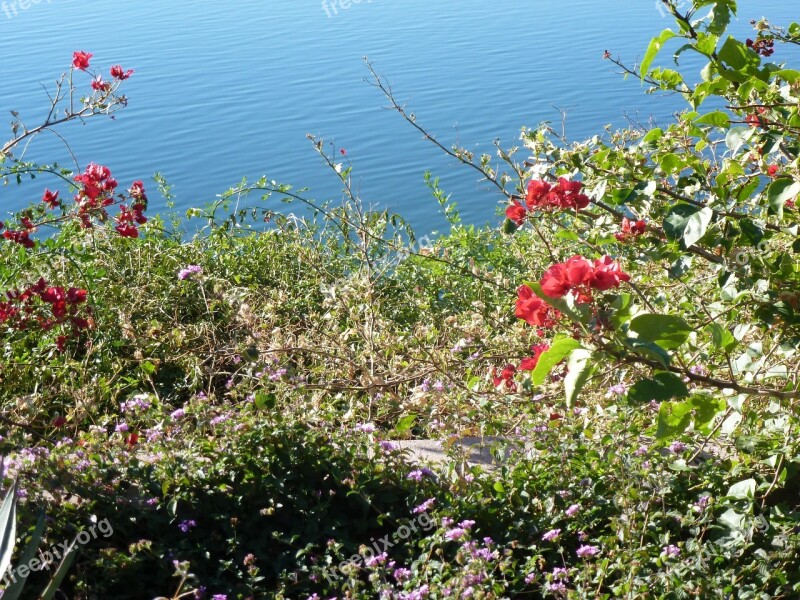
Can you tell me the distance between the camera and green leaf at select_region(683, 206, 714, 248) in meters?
1.94

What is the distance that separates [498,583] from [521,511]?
328mm

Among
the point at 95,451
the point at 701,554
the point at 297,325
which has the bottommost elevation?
the point at 701,554

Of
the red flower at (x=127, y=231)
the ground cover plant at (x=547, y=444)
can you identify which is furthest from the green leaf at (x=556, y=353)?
the red flower at (x=127, y=231)

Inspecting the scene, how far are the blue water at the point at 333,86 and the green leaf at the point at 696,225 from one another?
11.5 feet

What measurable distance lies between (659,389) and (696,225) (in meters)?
0.48

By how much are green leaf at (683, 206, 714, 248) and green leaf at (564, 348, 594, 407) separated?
534 millimetres

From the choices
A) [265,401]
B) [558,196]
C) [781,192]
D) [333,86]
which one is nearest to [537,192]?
[558,196]

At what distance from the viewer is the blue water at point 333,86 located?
8562mm

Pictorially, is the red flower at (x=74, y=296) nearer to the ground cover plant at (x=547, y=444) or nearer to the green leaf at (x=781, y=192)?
the ground cover plant at (x=547, y=444)

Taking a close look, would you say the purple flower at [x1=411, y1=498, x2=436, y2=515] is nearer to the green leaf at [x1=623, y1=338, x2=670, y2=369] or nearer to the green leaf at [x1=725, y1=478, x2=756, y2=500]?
the green leaf at [x1=725, y1=478, x2=756, y2=500]

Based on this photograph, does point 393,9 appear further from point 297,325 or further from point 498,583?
point 498,583

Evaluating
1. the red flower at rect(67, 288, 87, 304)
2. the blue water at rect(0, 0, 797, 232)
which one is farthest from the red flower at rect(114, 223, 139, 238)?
the blue water at rect(0, 0, 797, 232)

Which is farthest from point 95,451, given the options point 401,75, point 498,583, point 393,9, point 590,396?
point 393,9

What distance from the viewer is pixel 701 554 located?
84.4 inches
